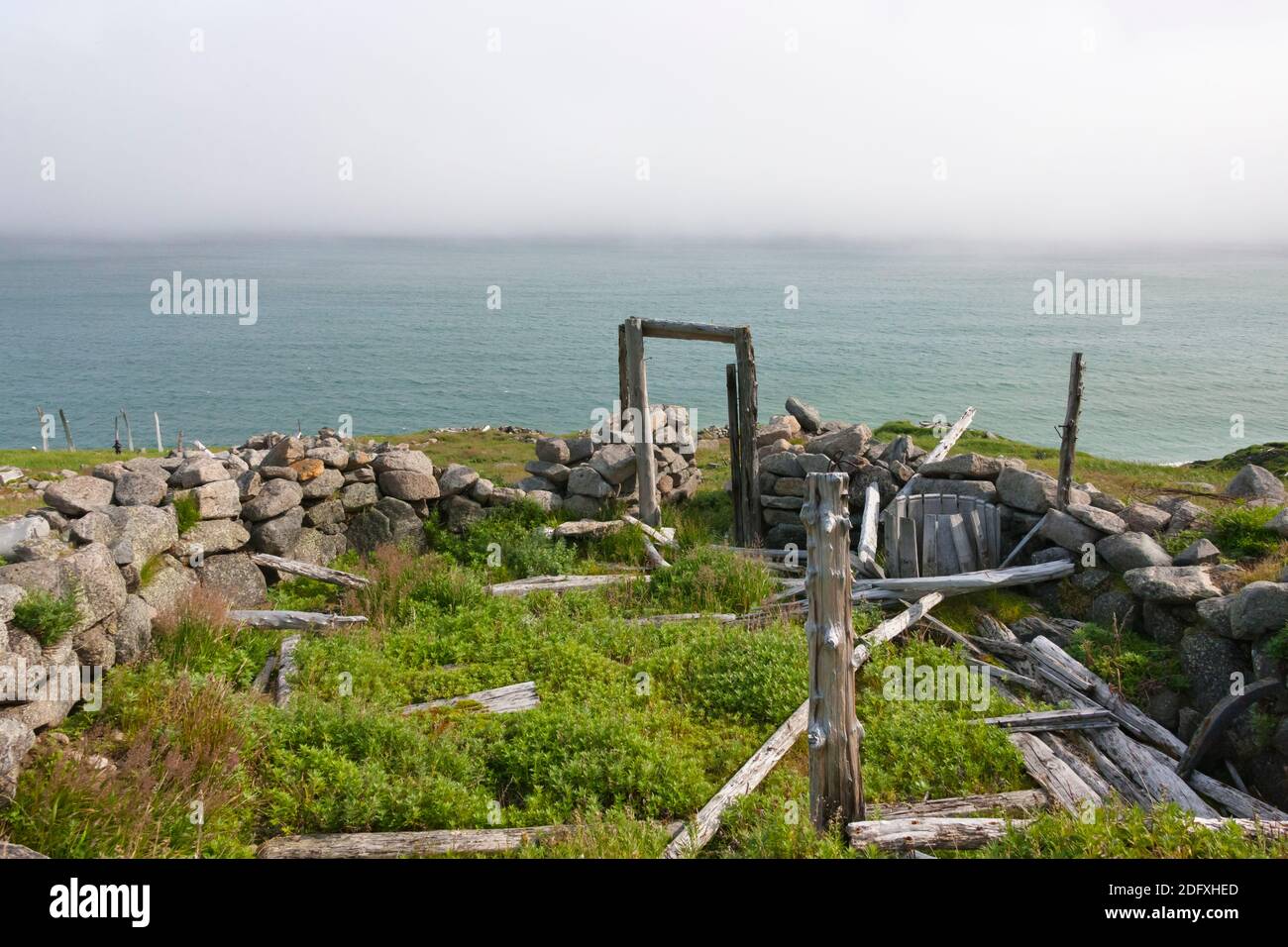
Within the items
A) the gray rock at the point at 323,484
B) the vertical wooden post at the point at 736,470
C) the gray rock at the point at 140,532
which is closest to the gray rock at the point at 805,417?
the vertical wooden post at the point at 736,470


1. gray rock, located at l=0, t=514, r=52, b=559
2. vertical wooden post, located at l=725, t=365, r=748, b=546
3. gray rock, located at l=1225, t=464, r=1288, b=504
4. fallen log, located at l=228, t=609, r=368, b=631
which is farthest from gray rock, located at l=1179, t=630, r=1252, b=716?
gray rock, located at l=0, t=514, r=52, b=559

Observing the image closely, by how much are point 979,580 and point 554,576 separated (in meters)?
6.06

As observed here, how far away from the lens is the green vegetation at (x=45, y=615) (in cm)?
787

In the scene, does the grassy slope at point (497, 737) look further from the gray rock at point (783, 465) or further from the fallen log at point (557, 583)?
the gray rock at point (783, 465)

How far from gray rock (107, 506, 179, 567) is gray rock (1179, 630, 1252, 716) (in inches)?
487

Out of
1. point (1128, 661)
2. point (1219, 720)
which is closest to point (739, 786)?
point (1219, 720)

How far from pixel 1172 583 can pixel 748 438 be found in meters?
6.73

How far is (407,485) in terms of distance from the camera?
13.8 meters

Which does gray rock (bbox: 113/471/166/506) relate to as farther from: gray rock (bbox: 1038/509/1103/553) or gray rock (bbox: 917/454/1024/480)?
gray rock (bbox: 1038/509/1103/553)

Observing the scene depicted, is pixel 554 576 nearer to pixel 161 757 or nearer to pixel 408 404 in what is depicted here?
pixel 161 757

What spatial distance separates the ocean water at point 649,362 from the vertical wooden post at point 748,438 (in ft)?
80.8

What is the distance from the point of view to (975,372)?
75938 millimetres

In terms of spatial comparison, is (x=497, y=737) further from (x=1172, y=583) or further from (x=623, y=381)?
(x=623, y=381)

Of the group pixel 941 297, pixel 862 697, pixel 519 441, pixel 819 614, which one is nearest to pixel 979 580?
pixel 862 697
